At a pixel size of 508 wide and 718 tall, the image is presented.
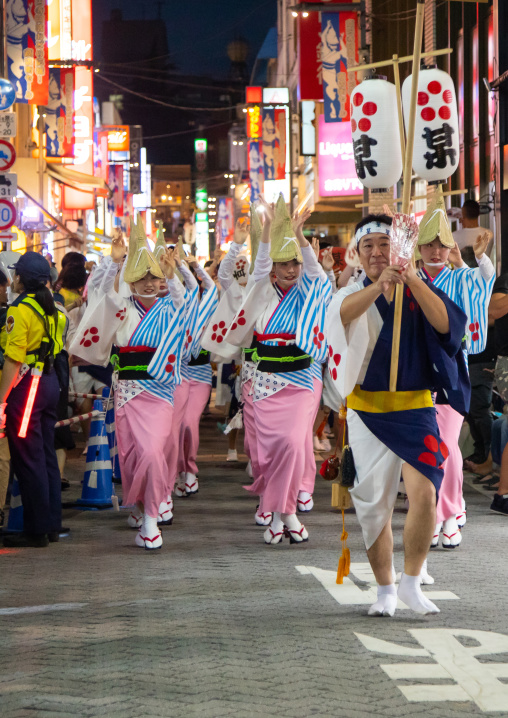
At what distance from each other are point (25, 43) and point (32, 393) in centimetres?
1573

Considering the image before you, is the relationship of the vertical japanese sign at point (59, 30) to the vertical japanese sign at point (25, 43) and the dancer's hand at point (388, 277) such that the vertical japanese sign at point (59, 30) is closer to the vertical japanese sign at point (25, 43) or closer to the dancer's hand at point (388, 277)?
the vertical japanese sign at point (25, 43)

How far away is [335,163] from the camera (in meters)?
24.0

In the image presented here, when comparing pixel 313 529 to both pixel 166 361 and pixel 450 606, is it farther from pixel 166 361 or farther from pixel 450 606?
pixel 450 606

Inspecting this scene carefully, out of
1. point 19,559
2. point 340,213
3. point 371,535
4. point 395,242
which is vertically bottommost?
point 19,559

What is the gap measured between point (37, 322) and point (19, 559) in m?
1.71

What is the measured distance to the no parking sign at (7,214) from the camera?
46.3ft

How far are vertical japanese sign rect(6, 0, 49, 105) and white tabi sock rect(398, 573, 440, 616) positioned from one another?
18.5 meters

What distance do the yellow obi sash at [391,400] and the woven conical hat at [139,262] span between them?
10.1 feet

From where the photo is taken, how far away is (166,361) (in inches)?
325

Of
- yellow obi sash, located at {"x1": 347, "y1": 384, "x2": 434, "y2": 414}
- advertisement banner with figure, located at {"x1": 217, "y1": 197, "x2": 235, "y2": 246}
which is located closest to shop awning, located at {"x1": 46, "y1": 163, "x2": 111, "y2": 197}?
yellow obi sash, located at {"x1": 347, "y1": 384, "x2": 434, "y2": 414}

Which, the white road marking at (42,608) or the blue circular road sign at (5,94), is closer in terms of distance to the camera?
the white road marking at (42,608)

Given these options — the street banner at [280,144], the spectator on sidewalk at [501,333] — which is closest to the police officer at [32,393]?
the spectator on sidewalk at [501,333]

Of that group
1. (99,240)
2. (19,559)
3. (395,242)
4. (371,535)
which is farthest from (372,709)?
(99,240)

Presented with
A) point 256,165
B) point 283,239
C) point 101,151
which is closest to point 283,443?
point 283,239
